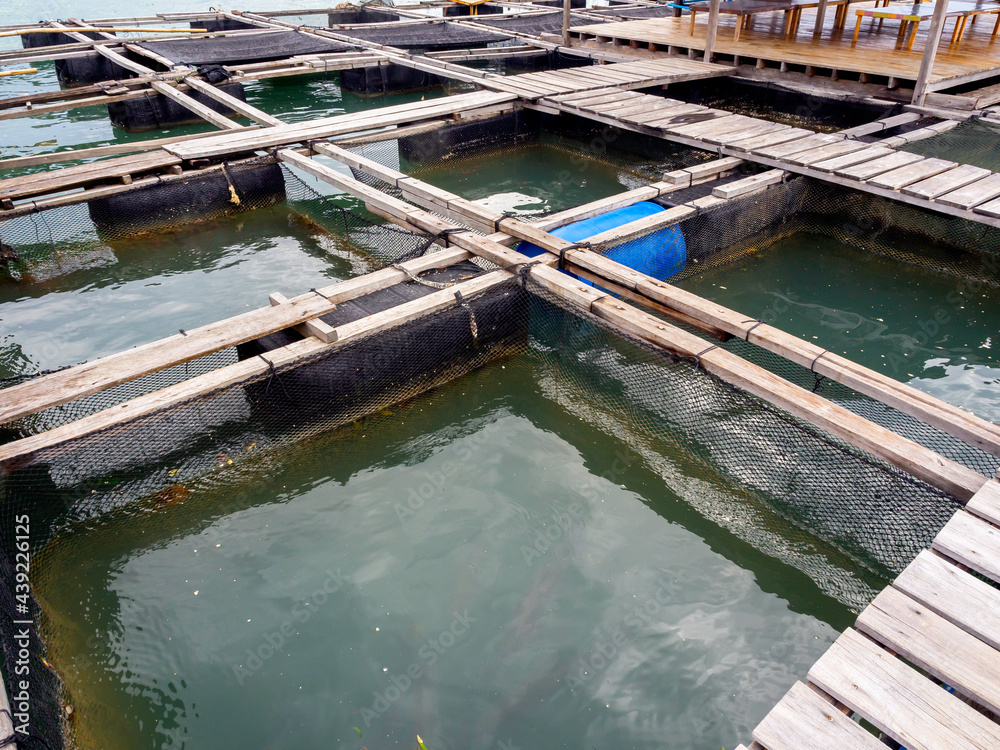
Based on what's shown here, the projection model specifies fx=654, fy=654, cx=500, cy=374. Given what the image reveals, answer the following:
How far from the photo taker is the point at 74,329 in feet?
17.3

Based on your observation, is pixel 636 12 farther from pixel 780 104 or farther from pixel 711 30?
pixel 780 104

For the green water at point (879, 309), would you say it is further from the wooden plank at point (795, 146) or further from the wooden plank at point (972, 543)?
the wooden plank at point (972, 543)

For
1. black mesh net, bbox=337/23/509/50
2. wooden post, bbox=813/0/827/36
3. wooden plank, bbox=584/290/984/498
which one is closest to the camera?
wooden plank, bbox=584/290/984/498

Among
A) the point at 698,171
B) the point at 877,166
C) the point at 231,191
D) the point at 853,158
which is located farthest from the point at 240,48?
the point at 877,166

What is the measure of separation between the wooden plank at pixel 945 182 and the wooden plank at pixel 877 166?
0.34 m

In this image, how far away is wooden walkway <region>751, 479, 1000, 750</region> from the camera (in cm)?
217

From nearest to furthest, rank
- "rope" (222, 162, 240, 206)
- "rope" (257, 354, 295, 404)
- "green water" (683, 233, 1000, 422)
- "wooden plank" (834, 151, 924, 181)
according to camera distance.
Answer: "rope" (257, 354, 295, 404) < "green water" (683, 233, 1000, 422) < "wooden plank" (834, 151, 924, 181) < "rope" (222, 162, 240, 206)

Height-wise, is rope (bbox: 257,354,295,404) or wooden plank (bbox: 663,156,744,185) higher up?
wooden plank (bbox: 663,156,744,185)

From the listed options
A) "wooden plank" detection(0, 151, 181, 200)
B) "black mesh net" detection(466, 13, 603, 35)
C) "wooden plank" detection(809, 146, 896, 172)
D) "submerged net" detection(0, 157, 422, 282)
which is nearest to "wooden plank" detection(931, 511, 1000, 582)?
"wooden plank" detection(809, 146, 896, 172)

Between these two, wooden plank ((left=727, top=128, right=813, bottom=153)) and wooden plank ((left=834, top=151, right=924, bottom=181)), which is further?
wooden plank ((left=727, top=128, right=813, bottom=153))

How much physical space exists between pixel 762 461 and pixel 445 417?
1987mm

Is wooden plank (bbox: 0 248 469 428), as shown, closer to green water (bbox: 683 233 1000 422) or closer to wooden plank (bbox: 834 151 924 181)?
green water (bbox: 683 233 1000 422)

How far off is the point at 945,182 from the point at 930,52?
2476mm

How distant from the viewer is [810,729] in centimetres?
219
